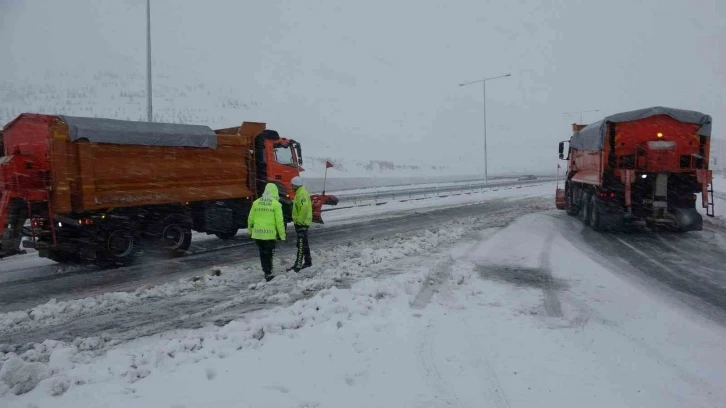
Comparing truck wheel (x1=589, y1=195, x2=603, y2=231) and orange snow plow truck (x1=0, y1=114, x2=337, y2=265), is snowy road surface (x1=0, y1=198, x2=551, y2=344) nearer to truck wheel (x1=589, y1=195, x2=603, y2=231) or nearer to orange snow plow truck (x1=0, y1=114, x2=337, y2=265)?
orange snow plow truck (x1=0, y1=114, x2=337, y2=265)

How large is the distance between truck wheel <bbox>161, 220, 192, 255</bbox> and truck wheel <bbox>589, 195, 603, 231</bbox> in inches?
426

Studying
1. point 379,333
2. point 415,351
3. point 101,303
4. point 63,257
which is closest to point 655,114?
point 379,333

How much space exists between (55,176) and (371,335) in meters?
7.13

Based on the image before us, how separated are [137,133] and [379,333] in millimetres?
7569

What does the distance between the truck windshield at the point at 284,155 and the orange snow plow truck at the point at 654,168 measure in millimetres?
8504

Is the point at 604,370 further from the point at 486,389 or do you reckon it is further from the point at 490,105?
the point at 490,105

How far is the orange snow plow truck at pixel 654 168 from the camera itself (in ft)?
46.4

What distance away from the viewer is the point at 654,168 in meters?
14.2

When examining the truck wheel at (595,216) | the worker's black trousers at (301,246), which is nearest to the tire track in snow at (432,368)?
the worker's black trousers at (301,246)

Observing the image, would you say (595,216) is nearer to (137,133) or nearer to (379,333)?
(379,333)

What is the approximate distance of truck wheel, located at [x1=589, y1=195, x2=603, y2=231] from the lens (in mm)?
14914

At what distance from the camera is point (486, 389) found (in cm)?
439

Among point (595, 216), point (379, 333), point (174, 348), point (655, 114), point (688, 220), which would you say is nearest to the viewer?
point (174, 348)

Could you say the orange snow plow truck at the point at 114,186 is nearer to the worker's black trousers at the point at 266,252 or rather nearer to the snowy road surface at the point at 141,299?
the snowy road surface at the point at 141,299
